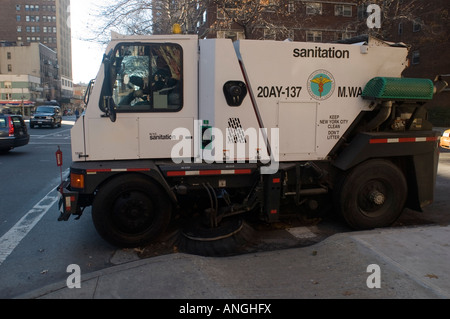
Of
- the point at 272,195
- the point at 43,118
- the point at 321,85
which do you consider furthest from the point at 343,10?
the point at 272,195

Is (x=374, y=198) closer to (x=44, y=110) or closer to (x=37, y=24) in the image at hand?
(x=44, y=110)

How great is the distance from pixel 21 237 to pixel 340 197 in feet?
15.9

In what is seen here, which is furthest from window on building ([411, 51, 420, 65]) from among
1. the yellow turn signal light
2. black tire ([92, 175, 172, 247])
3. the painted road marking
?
the yellow turn signal light

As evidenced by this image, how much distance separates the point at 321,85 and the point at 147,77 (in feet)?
8.07

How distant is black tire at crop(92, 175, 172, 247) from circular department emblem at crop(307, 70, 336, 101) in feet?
8.46

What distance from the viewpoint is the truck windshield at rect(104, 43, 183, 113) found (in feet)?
16.0

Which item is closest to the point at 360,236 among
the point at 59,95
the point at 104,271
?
the point at 104,271

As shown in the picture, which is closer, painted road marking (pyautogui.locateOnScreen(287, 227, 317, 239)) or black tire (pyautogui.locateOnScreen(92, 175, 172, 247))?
black tire (pyautogui.locateOnScreen(92, 175, 172, 247))

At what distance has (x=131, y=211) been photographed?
494cm

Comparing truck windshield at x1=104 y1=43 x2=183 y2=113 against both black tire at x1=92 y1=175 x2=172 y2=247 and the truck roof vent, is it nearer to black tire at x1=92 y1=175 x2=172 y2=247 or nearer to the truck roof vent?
black tire at x1=92 y1=175 x2=172 y2=247

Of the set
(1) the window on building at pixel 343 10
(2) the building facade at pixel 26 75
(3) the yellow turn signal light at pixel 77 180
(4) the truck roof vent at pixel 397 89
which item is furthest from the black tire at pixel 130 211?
(2) the building facade at pixel 26 75

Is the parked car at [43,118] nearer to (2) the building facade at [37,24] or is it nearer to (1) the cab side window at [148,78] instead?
(1) the cab side window at [148,78]

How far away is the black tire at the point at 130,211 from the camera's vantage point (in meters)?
4.87

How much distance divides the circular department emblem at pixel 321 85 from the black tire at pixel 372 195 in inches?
46.8
